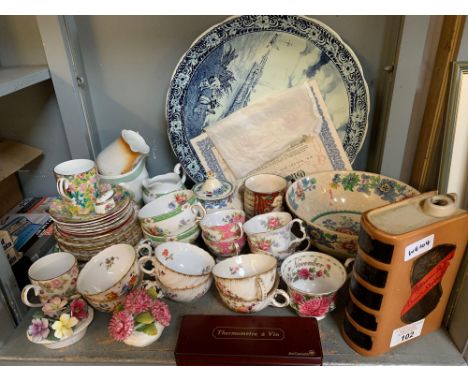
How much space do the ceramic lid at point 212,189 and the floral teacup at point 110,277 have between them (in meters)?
0.20

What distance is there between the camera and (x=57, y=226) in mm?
751

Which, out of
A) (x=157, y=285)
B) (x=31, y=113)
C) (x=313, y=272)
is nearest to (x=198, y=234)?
(x=157, y=285)

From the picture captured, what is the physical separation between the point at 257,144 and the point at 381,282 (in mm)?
465

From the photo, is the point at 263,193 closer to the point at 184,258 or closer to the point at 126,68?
the point at 184,258

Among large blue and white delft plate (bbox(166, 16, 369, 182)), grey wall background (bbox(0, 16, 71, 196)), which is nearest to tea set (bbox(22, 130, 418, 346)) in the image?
large blue and white delft plate (bbox(166, 16, 369, 182))

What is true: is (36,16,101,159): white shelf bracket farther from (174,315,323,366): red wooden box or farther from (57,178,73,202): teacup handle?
(174,315,323,366): red wooden box

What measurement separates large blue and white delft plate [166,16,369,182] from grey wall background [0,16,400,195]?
6cm

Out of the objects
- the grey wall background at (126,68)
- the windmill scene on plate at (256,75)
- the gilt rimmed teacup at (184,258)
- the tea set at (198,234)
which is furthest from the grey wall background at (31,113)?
the gilt rimmed teacup at (184,258)

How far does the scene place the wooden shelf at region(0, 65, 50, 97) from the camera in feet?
2.18

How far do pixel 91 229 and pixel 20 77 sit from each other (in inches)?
12.9

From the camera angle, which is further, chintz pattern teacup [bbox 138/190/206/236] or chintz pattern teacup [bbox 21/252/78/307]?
chintz pattern teacup [bbox 138/190/206/236]

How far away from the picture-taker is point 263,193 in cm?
79

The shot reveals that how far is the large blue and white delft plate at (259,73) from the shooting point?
2.63 feet
